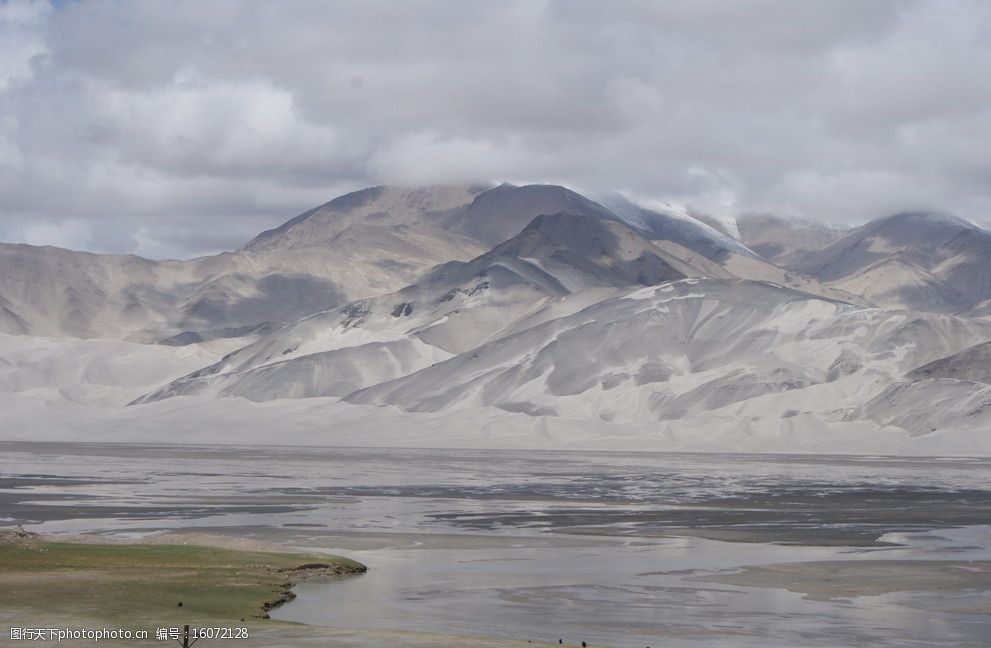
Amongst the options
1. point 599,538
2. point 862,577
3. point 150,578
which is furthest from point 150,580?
point 599,538

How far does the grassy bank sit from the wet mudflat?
1.48m

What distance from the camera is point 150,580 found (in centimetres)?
3972

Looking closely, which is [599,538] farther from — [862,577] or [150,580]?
[150,580]

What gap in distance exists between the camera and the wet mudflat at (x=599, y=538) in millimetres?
36531

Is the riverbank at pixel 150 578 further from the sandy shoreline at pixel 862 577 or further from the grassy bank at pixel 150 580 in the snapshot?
the sandy shoreline at pixel 862 577

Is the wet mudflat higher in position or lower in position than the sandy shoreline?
higher

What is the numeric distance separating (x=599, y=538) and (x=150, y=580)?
76.2 feet

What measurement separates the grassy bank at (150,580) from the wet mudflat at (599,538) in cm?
148

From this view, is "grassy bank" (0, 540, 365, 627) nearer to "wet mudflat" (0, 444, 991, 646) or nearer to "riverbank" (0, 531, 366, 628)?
"riverbank" (0, 531, 366, 628)

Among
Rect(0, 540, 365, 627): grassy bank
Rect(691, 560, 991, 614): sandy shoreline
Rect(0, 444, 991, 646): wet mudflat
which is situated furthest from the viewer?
Rect(691, 560, 991, 614): sandy shoreline

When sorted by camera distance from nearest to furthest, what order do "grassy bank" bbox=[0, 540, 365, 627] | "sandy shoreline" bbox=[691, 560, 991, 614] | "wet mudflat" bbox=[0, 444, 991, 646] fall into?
1. "grassy bank" bbox=[0, 540, 365, 627]
2. "wet mudflat" bbox=[0, 444, 991, 646]
3. "sandy shoreline" bbox=[691, 560, 991, 614]

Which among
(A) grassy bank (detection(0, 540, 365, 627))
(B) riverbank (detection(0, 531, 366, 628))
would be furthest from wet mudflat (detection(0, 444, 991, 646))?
(B) riverbank (detection(0, 531, 366, 628))

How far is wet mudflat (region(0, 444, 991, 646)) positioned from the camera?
120 feet

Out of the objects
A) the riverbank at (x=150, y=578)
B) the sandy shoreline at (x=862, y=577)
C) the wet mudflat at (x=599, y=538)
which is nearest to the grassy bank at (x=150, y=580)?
the riverbank at (x=150, y=578)
